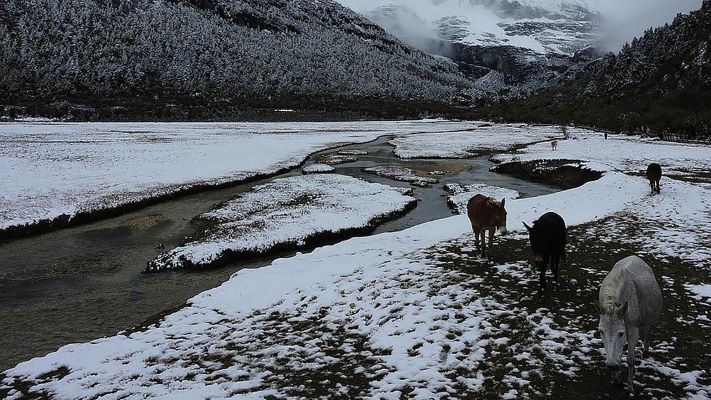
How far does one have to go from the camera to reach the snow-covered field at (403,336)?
838cm

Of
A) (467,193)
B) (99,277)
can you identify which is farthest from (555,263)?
(467,193)

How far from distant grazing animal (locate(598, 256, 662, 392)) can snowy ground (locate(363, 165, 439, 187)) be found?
1245 inches

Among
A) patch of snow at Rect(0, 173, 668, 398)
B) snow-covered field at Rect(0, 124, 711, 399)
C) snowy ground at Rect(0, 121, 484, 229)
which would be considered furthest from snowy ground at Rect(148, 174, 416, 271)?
snowy ground at Rect(0, 121, 484, 229)

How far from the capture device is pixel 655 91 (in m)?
116

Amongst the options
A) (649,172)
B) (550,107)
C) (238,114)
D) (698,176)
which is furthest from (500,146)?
(238,114)

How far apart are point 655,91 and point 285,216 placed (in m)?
130

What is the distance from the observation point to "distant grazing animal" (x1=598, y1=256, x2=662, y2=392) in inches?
272

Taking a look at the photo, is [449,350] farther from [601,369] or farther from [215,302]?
[215,302]

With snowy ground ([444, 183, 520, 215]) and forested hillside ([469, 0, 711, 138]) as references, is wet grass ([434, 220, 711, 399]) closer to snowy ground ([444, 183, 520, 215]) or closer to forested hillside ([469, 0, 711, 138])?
snowy ground ([444, 183, 520, 215])

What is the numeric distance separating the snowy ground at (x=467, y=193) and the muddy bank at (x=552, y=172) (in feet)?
25.9

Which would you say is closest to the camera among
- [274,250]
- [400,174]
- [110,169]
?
[274,250]

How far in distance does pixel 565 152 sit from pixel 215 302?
53.8 metres

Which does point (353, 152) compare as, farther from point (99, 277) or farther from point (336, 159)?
point (99, 277)

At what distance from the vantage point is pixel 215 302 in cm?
1384
